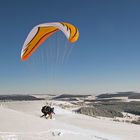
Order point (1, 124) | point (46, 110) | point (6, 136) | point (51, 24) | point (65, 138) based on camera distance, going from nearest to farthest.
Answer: point (6, 136) < point (65, 138) < point (1, 124) < point (51, 24) < point (46, 110)

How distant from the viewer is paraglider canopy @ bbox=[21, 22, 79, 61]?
14.4 metres

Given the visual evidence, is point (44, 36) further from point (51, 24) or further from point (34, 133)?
point (34, 133)

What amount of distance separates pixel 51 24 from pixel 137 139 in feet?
26.2

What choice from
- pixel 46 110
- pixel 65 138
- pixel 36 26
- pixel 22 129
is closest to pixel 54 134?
pixel 65 138

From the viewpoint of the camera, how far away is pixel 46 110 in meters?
19.9

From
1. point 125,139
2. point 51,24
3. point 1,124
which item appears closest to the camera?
point 1,124

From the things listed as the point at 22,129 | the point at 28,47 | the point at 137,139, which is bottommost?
the point at 137,139

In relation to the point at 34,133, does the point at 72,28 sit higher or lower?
higher

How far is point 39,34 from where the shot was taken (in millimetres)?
15297

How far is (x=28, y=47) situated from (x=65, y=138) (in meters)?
5.87

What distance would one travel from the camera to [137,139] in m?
15.9

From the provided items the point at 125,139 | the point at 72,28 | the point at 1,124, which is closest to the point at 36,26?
the point at 72,28

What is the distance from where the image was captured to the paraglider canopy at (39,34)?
1436 centimetres

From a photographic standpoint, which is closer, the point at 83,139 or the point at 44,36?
the point at 83,139
